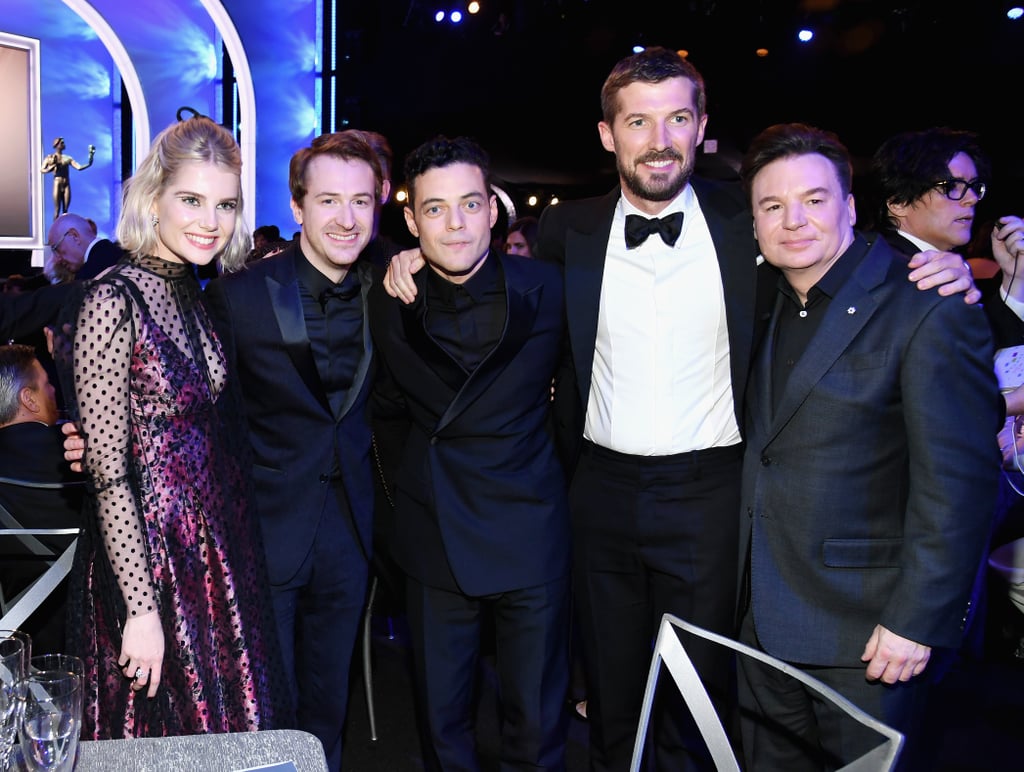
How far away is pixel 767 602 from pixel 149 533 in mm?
1424

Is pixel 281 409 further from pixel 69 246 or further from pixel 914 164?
pixel 69 246

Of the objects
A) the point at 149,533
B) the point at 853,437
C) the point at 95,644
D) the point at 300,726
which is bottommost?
the point at 300,726

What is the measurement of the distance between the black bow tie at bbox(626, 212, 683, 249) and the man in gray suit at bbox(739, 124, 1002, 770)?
219 millimetres

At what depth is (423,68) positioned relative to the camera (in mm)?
9883

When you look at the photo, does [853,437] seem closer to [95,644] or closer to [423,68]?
[95,644]

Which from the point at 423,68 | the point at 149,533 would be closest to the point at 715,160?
the point at 423,68

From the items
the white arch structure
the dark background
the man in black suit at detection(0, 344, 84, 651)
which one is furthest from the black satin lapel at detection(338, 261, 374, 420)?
the dark background

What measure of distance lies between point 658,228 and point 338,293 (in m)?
0.88

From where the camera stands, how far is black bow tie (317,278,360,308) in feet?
7.91

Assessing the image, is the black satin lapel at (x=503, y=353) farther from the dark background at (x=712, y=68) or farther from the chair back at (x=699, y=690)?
the dark background at (x=712, y=68)

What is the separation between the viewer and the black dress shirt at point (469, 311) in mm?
2342

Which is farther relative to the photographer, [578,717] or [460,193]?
[578,717]

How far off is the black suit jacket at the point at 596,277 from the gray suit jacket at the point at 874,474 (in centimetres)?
18

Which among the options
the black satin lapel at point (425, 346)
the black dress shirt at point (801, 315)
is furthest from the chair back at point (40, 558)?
the black dress shirt at point (801, 315)
